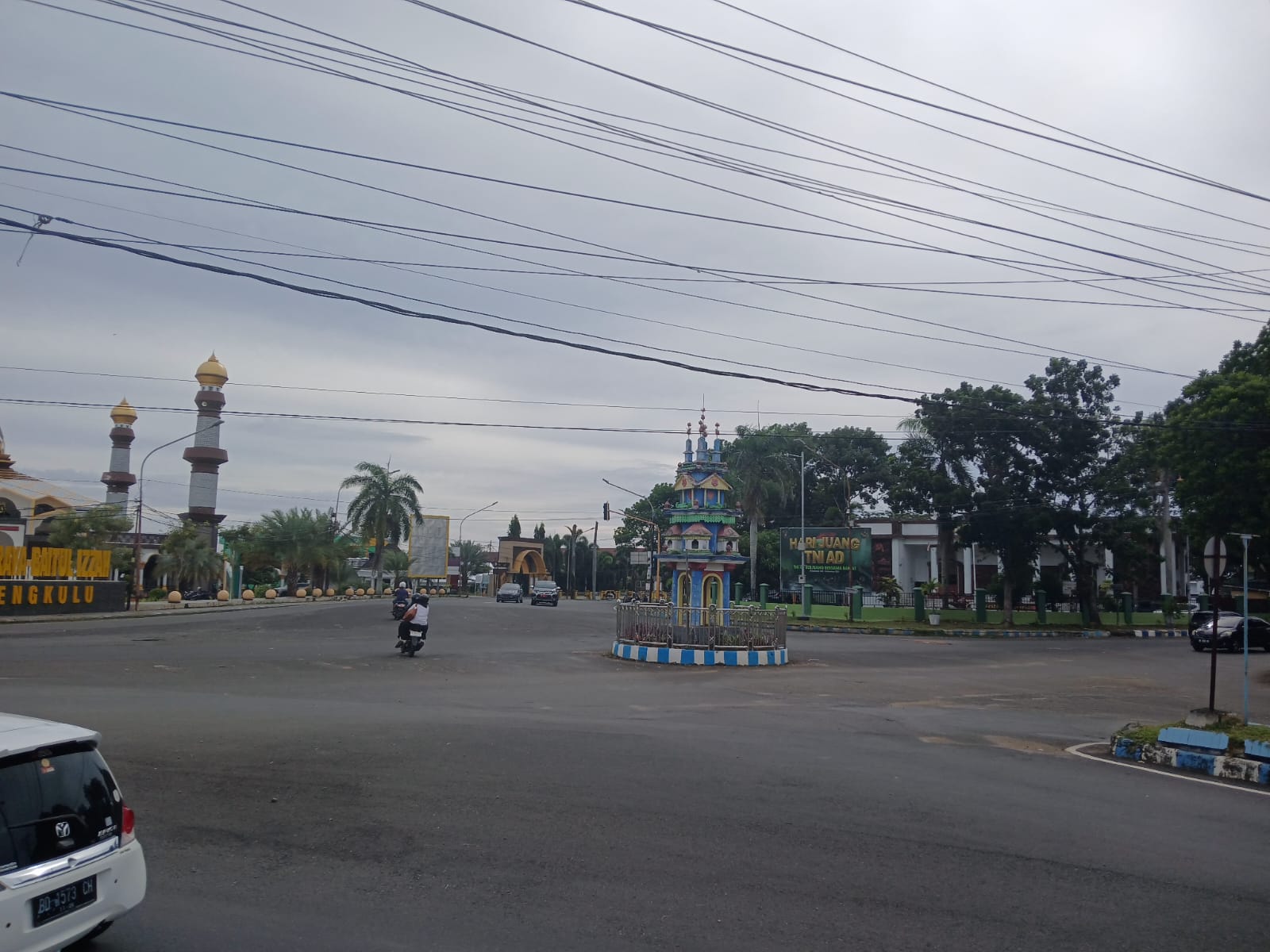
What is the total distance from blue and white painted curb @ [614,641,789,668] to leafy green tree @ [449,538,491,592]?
8463cm

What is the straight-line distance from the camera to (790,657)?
2653 cm

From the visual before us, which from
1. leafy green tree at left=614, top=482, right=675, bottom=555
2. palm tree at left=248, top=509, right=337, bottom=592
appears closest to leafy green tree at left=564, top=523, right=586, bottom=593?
leafy green tree at left=614, top=482, right=675, bottom=555

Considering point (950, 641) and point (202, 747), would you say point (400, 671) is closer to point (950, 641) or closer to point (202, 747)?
point (202, 747)

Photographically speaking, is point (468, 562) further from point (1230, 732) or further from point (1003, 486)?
point (1230, 732)

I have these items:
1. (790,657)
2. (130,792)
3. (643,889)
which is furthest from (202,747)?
Result: (790,657)

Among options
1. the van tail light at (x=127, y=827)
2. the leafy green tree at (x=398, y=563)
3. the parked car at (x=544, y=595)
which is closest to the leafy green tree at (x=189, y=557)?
the parked car at (x=544, y=595)

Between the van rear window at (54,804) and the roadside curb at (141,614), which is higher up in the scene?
the van rear window at (54,804)

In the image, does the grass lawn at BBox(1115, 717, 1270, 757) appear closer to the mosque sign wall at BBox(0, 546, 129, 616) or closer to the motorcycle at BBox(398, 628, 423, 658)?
the motorcycle at BBox(398, 628, 423, 658)

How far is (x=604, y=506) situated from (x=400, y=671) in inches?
1595

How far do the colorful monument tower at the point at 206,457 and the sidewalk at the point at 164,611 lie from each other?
59.3 ft

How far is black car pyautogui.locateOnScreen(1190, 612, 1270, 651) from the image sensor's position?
3231 centimetres

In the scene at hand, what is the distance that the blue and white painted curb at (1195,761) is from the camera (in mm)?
10789

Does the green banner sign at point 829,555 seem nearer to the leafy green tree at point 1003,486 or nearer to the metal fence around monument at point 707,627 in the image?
the leafy green tree at point 1003,486

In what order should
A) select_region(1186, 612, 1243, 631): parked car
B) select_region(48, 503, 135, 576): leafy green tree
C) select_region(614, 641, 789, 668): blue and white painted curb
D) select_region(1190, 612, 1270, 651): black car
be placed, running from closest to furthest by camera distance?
select_region(614, 641, 789, 668): blue and white painted curb
select_region(1190, 612, 1270, 651): black car
select_region(1186, 612, 1243, 631): parked car
select_region(48, 503, 135, 576): leafy green tree
